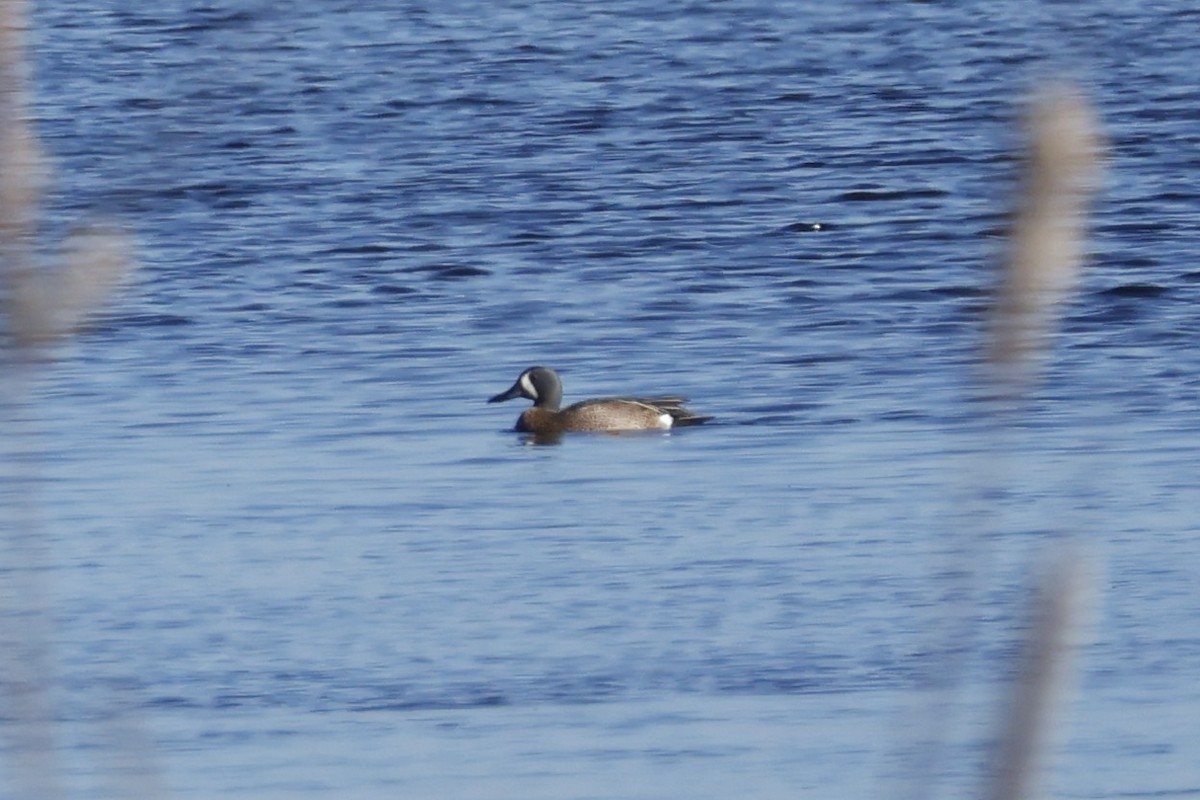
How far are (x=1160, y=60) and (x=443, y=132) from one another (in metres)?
7.01

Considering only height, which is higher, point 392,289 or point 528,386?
point 528,386

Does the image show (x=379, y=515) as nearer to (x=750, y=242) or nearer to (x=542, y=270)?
(x=542, y=270)

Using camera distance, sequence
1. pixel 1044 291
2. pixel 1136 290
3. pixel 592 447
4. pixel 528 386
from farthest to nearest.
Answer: pixel 1136 290
pixel 528 386
pixel 592 447
pixel 1044 291

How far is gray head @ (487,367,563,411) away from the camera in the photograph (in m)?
12.8

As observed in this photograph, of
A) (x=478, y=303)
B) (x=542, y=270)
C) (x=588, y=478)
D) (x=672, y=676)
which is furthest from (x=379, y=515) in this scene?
(x=542, y=270)

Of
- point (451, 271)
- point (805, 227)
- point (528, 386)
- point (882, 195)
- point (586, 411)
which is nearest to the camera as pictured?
point (586, 411)

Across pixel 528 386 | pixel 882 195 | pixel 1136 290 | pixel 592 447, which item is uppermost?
Result: pixel 528 386

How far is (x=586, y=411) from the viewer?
41.7 ft

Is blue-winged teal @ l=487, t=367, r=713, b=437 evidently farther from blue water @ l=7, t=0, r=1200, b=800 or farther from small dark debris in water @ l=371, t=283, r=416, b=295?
small dark debris in water @ l=371, t=283, r=416, b=295

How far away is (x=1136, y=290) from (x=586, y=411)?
172 inches

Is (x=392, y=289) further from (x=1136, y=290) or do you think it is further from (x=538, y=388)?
(x=1136, y=290)

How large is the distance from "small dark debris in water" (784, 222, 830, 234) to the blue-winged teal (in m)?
5.60

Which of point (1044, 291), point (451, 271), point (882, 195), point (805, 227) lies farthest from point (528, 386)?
point (1044, 291)

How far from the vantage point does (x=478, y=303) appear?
632 inches
